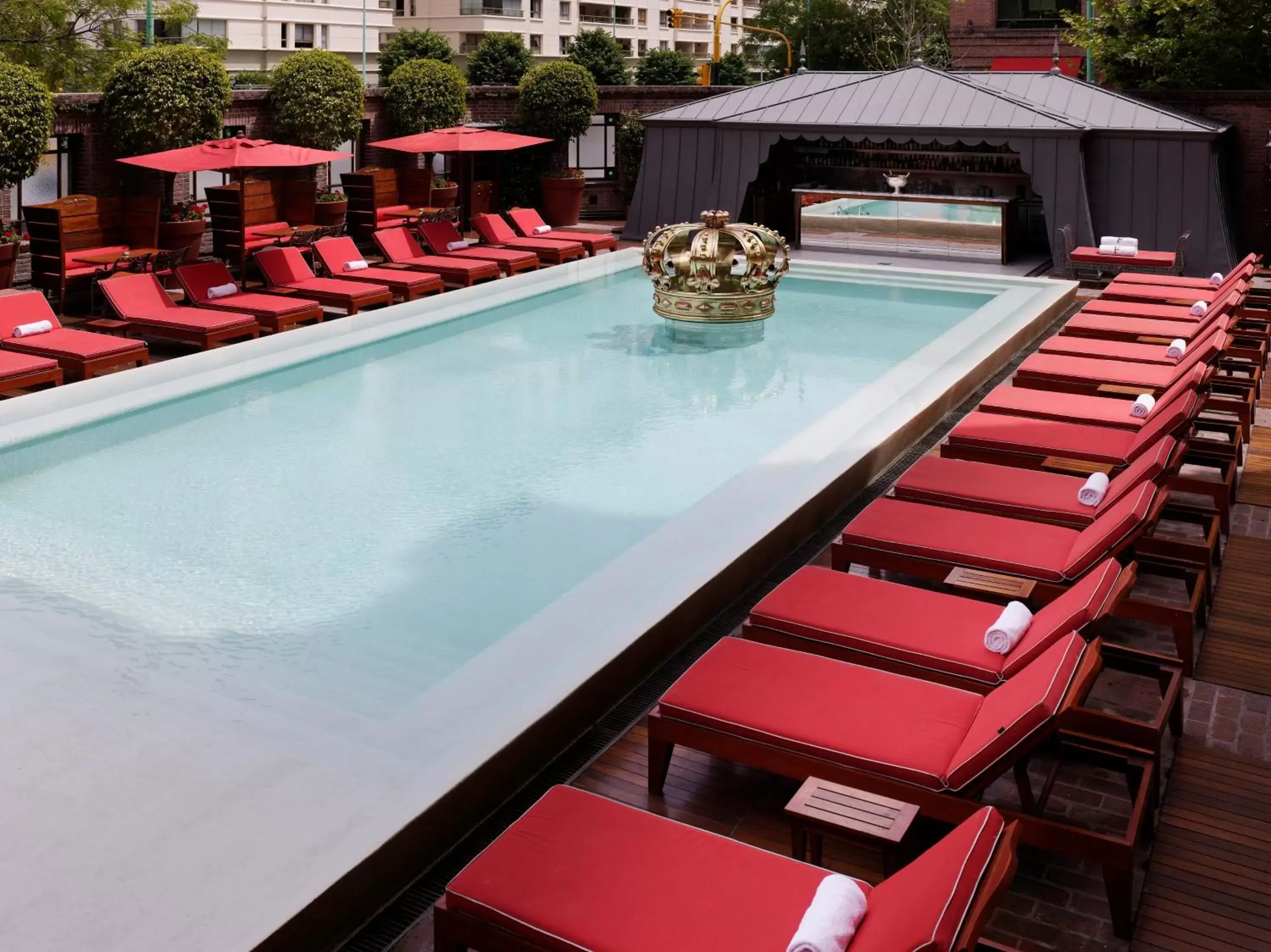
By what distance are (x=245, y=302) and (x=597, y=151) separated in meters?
11.4

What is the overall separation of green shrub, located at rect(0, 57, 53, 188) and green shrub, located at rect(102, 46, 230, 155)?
5.18 feet

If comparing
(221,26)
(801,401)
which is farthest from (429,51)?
(221,26)

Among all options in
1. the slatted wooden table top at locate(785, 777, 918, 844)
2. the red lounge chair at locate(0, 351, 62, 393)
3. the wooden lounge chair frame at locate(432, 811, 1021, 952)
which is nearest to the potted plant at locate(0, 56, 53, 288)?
the red lounge chair at locate(0, 351, 62, 393)

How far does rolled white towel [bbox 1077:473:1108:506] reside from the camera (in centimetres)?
690

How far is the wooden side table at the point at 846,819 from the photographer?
4020 millimetres

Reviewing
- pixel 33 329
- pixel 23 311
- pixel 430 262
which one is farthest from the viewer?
pixel 430 262

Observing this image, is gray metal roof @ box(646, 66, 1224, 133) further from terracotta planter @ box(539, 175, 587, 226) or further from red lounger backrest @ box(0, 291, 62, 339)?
red lounger backrest @ box(0, 291, 62, 339)

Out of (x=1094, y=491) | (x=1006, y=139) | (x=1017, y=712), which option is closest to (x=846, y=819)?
(x=1017, y=712)

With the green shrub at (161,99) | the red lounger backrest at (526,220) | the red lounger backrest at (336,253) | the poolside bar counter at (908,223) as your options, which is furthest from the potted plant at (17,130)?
the poolside bar counter at (908,223)

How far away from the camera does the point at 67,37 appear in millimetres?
28141

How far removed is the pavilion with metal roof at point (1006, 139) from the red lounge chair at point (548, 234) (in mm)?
1650

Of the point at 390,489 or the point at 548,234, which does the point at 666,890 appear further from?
the point at 548,234

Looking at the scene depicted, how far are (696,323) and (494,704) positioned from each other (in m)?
8.30

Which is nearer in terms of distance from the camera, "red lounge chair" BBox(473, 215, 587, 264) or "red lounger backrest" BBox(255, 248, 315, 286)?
"red lounger backrest" BBox(255, 248, 315, 286)
